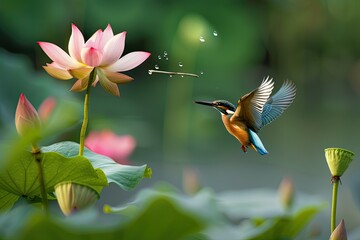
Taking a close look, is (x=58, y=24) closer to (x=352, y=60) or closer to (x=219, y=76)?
(x=219, y=76)

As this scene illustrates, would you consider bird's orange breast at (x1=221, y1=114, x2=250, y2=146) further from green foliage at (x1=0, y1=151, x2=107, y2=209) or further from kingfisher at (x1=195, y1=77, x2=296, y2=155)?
green foliage at (x1=0, y1=151, x2=107, y2=209)

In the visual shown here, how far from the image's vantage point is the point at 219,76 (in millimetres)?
7125

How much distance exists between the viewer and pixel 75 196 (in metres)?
0.55

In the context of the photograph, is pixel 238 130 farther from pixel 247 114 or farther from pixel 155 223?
pixel 155 223

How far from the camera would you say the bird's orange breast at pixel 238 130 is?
60 cm

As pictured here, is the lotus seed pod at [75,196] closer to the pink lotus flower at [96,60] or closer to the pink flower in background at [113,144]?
the pink lotus flower at [96,60]

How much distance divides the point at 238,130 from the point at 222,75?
6.57 meters

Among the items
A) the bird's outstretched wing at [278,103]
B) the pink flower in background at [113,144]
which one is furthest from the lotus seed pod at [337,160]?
the pink flower in background at [113,144]

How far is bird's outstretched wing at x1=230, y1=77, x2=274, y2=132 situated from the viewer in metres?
0.61

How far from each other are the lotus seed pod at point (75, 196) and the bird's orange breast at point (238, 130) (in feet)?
0.36

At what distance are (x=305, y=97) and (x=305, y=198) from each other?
7632 millimetres

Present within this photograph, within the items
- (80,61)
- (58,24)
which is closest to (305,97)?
(58,24)

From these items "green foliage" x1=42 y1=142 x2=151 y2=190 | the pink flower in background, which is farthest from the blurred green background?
"green foliage" x1=42 y1=142 x2=151 y2=190

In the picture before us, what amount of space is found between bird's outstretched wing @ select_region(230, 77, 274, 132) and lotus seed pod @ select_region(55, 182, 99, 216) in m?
0.12
